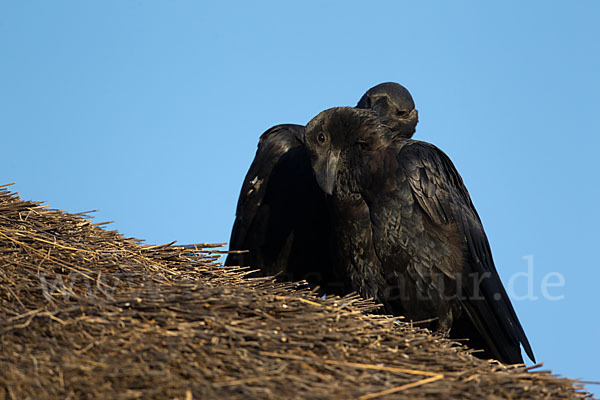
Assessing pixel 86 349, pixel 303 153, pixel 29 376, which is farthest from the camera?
pixel 303 153

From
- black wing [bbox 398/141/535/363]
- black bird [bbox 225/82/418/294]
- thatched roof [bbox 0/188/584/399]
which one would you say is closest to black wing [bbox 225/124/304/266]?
black bird [bbox 225/82/418/294]

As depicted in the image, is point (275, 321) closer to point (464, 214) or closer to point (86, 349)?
point (86, 349)

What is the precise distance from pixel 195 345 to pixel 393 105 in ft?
11.2

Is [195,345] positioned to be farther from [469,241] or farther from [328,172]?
[469,241]

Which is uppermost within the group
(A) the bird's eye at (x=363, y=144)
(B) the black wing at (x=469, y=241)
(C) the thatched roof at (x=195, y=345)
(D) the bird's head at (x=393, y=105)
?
(D) the bird's head at (x=393, y=105)

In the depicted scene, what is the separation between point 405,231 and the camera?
18.0 feet

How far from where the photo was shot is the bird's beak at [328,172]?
5453 millimetres

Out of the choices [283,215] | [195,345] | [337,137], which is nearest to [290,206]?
[283,215]

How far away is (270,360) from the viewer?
128 inches

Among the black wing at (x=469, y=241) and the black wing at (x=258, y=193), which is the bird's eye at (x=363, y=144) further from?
the black wing at (x=258, y=193)

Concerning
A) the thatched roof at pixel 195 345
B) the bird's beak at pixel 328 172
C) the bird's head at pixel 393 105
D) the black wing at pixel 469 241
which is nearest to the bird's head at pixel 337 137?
the bird's beak at pixel 328 172

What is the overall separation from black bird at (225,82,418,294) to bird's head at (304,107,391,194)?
1.71 feet

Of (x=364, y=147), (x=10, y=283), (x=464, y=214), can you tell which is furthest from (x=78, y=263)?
(x=464, y=214)

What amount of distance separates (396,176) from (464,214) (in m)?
0.62
